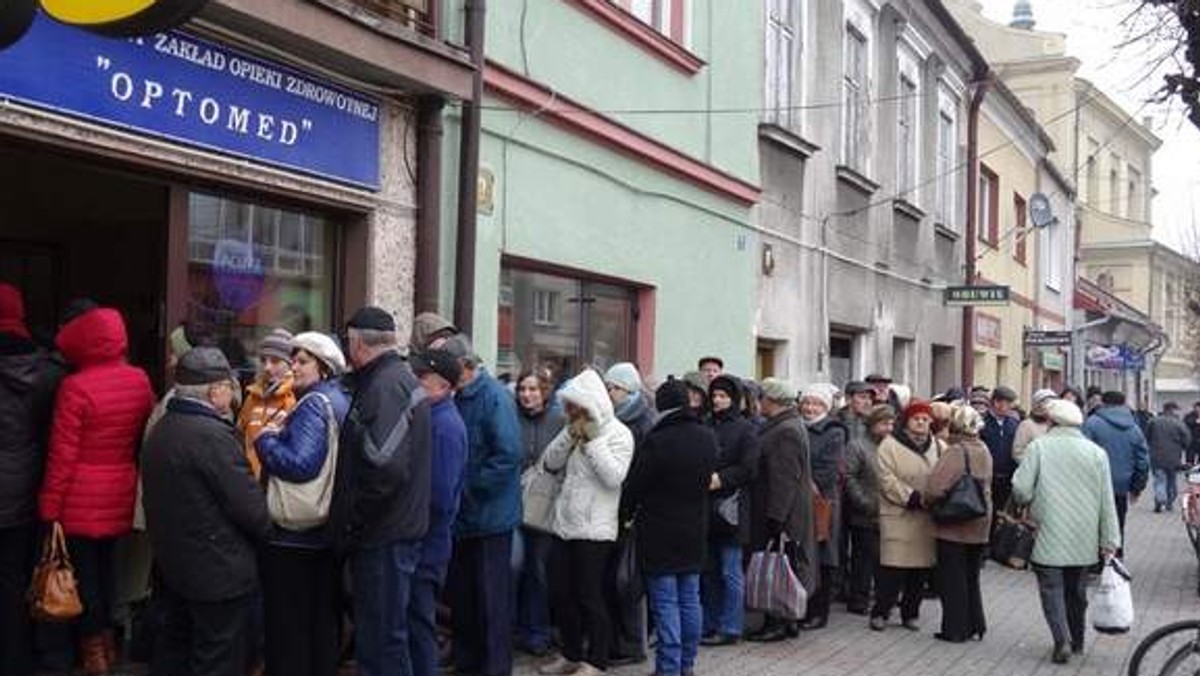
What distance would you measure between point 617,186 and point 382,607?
5.45m

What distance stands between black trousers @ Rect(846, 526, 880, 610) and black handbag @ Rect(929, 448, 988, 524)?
88cm

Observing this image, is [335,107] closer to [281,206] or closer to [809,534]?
[281,206]

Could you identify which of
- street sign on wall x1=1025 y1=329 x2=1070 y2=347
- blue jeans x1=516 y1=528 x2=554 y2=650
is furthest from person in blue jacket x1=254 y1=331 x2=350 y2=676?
street sign on wall x1=1025 y1=329 x2=1070 y2=347

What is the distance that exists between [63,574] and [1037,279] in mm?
25517

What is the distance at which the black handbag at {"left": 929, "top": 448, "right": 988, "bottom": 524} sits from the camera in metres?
8.93

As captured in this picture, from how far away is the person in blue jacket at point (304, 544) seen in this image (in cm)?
573

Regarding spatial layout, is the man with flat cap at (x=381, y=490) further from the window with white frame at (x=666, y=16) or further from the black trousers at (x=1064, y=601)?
the window with white frame at (x=666, y=16)

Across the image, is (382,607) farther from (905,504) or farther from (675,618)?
(905,504)

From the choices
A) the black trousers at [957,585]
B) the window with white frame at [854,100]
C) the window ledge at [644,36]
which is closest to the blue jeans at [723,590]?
the black trousers at [957,585]

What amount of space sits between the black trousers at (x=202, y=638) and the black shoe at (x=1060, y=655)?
526 cm

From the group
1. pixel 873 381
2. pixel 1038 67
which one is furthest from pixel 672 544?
pixel 1038 67

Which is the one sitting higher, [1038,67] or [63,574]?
[1038,67]

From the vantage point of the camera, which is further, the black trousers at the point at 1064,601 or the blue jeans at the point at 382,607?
the black trousers at the point at 1064,601

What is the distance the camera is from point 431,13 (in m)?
8.39
